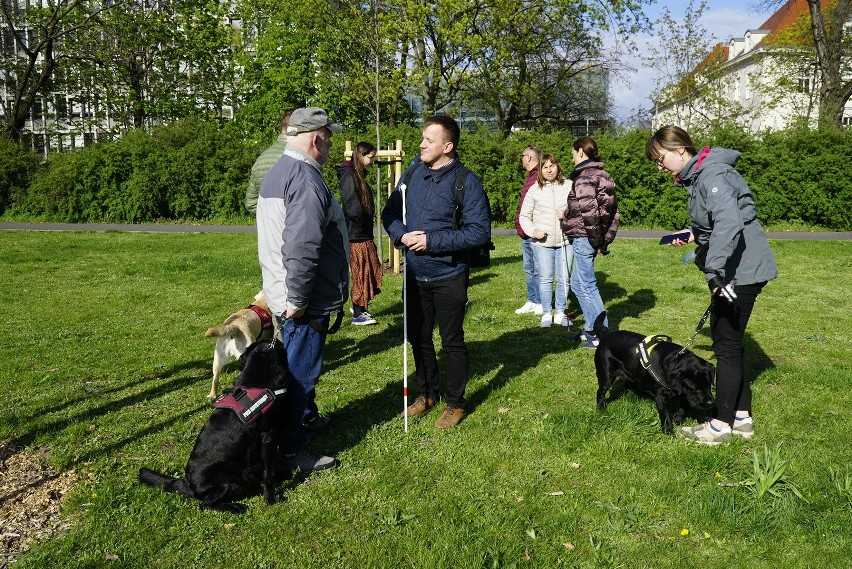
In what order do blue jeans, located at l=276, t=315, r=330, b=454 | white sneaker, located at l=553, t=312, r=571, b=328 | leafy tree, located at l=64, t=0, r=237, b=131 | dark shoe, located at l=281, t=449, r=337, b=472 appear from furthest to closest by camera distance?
leafy tree, located at l=64, t=0, r=237, b=131 < white sneaker, located at l=553, t=312, r=571, b=328 < dark shoe, located at l=281, t=449, r=337, b=472 < blue jeans, located at l=276, t=315, r=330, b=454

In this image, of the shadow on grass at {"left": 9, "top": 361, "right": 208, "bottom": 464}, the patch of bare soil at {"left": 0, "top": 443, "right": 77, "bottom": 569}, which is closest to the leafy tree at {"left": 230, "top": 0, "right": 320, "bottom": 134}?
the shadow on grass at {"left": 9, "top": 361, "right": 208, "bottom": 464}

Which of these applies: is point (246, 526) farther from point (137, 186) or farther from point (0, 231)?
point (137, 186)

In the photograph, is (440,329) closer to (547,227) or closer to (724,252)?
(724,252)

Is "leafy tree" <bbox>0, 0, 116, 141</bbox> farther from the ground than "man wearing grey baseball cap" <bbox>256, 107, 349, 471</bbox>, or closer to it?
farther from the ground

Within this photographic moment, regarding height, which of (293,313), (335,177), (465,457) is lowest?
(465,457)

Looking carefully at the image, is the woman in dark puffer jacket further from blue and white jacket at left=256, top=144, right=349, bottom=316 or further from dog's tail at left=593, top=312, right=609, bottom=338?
blue and white jacket at left=256, top=144, right=349, bottom=316

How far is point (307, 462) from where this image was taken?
4062mm

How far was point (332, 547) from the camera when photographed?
3275 mm

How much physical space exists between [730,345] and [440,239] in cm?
210

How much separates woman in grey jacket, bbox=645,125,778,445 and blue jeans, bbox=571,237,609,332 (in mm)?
2184

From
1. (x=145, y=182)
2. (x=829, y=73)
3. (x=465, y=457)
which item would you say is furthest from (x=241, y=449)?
(x=829, y=73)

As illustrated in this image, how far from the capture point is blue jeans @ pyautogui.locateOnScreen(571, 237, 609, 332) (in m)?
6.84

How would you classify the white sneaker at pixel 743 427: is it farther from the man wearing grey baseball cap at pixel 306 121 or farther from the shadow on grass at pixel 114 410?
the shadow on grass at pixel 114 410

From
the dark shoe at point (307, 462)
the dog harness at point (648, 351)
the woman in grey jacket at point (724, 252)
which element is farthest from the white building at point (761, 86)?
the dark shoe at point (307, 462)
